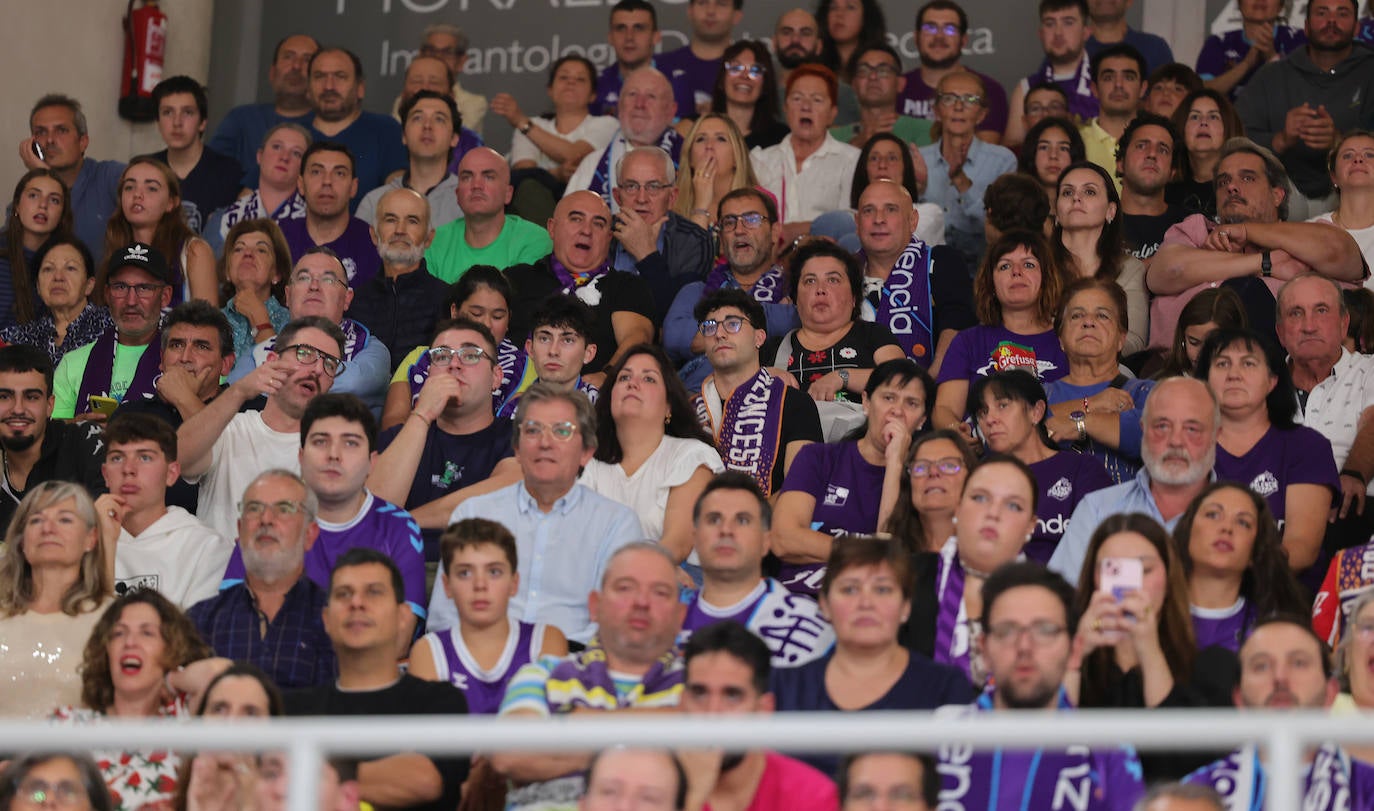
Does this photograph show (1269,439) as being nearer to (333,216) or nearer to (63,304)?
(333,216)

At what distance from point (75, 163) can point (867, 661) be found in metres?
5.16

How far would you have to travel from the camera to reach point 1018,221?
6.89 meters

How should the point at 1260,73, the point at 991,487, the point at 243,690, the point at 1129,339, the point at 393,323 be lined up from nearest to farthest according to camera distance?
the point at 243,690
the point at 991,487
the point at 1129,339
the point at 393,323
the point at 1260,73

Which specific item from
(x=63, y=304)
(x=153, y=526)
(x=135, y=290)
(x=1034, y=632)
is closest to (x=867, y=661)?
(x=1034, y=632)

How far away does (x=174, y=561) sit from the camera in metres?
5.54

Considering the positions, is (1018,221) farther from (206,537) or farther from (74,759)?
(74,759)

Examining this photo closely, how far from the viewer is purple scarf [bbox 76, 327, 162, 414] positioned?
269 inches

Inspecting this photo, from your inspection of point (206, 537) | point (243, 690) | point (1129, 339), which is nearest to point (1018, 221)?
point (1129, 339)

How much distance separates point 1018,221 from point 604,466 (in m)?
1.90

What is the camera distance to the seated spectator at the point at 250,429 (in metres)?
5.99

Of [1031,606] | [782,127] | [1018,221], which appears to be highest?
[782,127]

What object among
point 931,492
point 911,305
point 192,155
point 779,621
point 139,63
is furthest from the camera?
point 139,63

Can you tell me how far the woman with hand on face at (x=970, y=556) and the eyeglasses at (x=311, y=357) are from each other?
216cm

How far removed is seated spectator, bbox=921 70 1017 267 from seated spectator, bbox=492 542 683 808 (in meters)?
3.55
